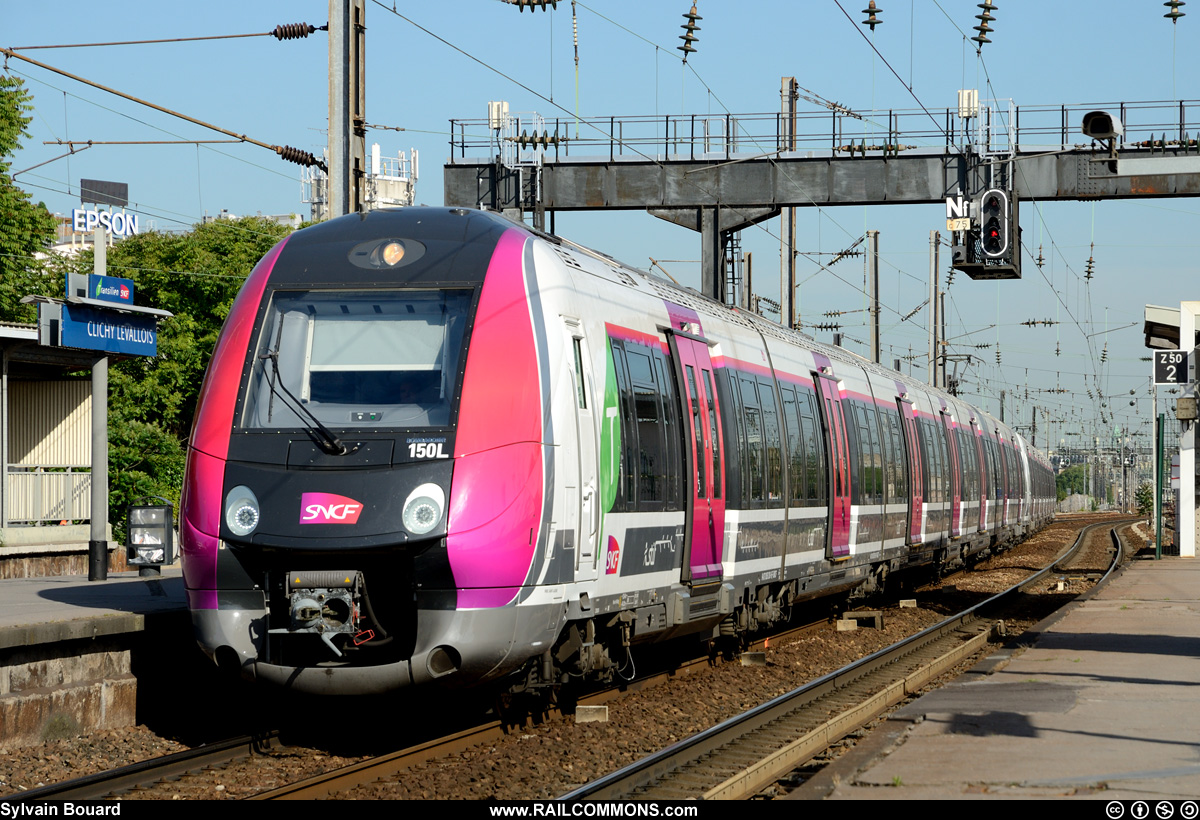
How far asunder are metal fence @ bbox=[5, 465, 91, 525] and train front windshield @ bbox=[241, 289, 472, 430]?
1465 centimetres

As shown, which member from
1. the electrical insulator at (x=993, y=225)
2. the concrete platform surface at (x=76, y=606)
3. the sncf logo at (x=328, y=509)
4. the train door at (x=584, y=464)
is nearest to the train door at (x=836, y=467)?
the electrical insulator at (x=993, y=225)

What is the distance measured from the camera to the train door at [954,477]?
28266 mm

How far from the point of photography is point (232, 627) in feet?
30.1

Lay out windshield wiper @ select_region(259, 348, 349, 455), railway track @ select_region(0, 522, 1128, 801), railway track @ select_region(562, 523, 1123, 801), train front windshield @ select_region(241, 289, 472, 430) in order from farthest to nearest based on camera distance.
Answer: train front windshield @ select_region(241, 289, 472, 430) < windshield wiper @ select_region(259, 348, 349, 455) < railway track @ select_region(562, 523, 1123, 801) < railway track @ select_region(0, 522, 1128, 801)

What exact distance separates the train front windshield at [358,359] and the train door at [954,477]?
2006 cm

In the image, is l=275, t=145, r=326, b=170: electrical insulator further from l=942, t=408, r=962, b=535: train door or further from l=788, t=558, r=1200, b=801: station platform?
l=942, t=408, r=962, b=535: train door

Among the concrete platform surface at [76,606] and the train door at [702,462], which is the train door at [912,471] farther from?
the concrete platform surface at [76,606]

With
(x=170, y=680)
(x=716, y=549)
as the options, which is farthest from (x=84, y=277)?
(x=716, y=549)

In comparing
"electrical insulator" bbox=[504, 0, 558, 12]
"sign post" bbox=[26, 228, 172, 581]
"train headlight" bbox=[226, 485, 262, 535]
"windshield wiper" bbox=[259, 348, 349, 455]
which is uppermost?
"electrical insulator" bbox=[504, 0, 558, 12]

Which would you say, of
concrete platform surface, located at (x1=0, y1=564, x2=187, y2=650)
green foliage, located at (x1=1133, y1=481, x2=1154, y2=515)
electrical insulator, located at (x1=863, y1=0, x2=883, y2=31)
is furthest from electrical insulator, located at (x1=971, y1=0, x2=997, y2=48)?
green foliage, located at (x1=1133, y1=481, x2=1154, y2=515)

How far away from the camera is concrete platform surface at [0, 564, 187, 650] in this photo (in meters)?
10.0

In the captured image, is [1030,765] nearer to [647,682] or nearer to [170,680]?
[647,682]

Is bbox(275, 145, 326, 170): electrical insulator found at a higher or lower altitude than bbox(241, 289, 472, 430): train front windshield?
higher

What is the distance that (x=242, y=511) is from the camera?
9.12 metres
